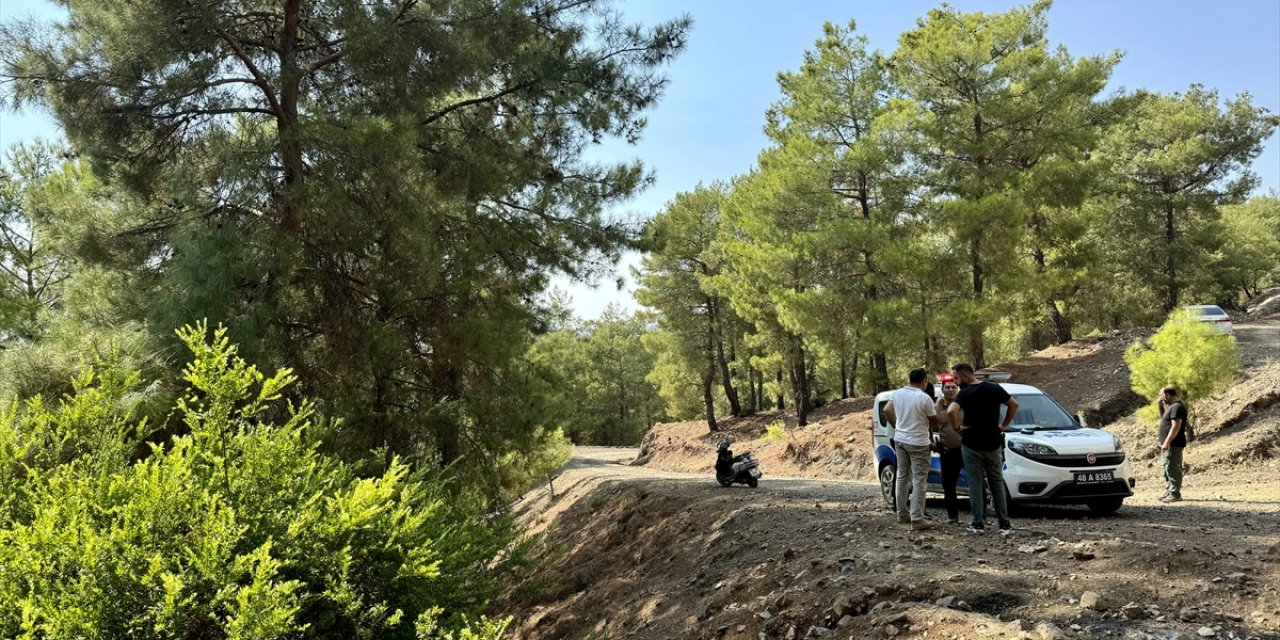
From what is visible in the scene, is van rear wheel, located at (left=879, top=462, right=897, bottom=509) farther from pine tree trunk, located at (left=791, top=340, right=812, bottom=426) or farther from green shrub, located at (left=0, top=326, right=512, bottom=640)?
pine tree trunk, located at (left=791, top=340, right=812, bottom=426)

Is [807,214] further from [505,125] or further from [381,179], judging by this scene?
[381,179]

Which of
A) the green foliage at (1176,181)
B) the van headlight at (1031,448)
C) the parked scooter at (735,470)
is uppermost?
the green foliage at (1176,181)

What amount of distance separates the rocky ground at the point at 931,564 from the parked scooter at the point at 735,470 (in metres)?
0.32

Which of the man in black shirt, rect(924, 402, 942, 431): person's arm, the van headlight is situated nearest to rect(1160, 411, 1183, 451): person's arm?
the van headlight

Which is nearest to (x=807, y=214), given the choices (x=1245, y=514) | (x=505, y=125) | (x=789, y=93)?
(x=789, y=93)

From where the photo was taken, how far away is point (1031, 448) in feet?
26.2

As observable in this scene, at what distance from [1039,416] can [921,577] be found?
468cm

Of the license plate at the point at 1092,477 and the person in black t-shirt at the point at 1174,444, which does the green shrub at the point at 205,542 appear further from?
the person in black t-shirt at the point at 1174,444

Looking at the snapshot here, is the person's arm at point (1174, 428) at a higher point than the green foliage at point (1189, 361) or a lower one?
lower

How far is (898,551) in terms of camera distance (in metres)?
6.16

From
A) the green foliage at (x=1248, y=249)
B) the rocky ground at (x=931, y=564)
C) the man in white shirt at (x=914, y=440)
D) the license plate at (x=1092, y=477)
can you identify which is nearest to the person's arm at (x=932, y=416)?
the man in white shirt at (x=914, y=440)

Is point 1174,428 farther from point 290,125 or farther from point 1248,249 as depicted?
point 1248,249

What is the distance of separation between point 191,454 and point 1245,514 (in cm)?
1007

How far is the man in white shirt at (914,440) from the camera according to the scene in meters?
7.11
